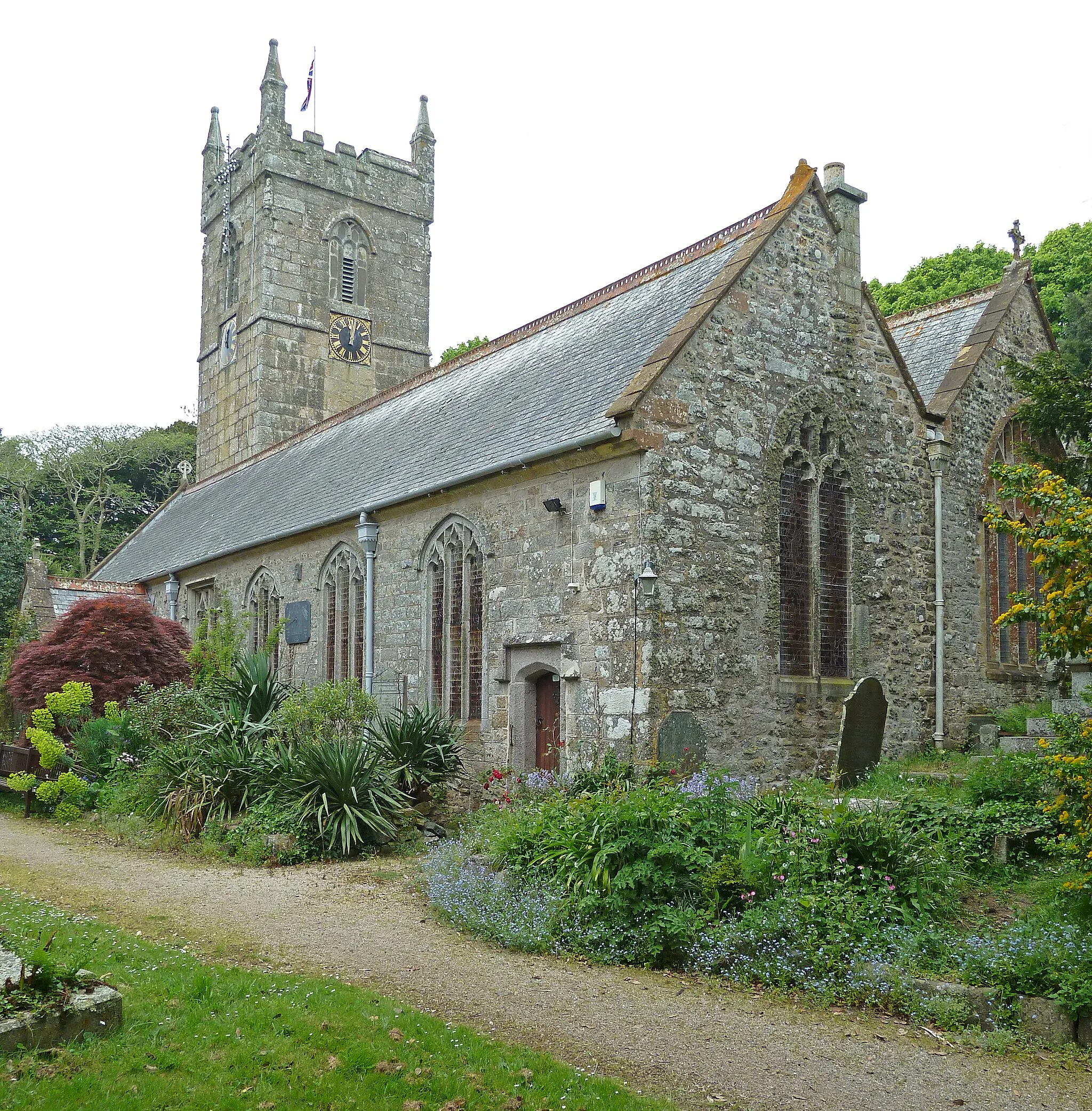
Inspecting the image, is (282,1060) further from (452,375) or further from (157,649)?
(452,375)

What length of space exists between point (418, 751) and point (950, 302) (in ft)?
46.8

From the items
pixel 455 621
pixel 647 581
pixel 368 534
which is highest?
pixel 368 534

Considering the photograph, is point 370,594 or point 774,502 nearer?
point 774,502

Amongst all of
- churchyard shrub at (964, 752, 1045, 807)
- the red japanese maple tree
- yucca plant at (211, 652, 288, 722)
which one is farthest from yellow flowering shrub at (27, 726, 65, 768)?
churchyard shrub at (964, 752, 1045, 807)

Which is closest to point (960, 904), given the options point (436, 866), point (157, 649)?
point (436, 866)

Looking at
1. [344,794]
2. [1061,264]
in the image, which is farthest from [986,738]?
[1061,264]

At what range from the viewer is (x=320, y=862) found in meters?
12.2

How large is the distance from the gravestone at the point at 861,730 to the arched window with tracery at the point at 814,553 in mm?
1075

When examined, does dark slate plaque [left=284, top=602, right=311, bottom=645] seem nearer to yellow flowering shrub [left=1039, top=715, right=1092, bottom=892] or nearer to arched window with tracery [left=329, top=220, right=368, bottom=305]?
yellow flowering shrub [left=1039, top=715, right=1092, bottom=892]

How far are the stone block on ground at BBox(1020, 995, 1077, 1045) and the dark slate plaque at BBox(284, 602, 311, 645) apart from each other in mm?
16145

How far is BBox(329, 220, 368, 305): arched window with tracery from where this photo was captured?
3600 centimetres

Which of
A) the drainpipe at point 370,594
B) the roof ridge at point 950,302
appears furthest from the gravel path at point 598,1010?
the roof ridge at point 950,302

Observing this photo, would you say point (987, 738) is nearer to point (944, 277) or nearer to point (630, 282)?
point (630, 282)

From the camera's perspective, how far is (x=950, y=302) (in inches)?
829
